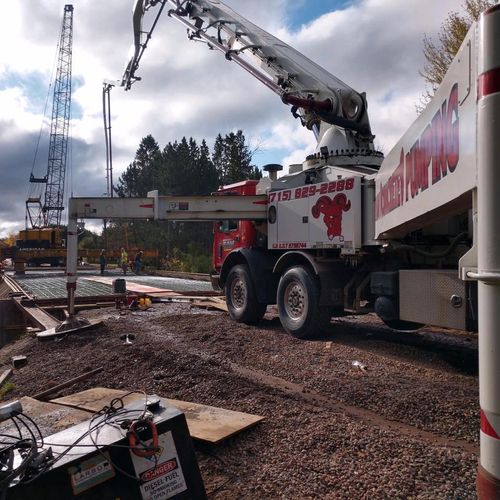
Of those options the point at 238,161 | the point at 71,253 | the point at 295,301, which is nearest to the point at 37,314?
the point at 71,253

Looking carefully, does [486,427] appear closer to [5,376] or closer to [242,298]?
[5,376]

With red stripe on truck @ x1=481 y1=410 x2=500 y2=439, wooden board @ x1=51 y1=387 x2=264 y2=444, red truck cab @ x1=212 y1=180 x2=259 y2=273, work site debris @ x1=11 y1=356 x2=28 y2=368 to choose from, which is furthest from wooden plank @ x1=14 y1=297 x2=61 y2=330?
red stripe on truck @ x1=481 y1=410 x2=500 y2=439

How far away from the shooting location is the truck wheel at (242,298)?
30.7ft

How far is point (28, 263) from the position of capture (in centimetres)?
4091

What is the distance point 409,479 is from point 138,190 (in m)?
61.0

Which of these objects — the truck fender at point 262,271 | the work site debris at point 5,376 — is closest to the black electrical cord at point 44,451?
the work site debris at point 5,376

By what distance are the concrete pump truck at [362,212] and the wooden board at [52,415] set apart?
3.22 m

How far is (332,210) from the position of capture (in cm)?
758

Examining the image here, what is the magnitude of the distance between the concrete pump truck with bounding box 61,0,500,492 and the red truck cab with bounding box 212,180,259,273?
3 centimetres

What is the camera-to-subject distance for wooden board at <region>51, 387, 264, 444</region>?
3.93 meters

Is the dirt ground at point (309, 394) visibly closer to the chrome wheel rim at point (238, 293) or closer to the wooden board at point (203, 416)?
the wooden board at point (203, 416)

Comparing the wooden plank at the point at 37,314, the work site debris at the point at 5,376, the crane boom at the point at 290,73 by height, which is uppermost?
the crane boom at the point at 290,73

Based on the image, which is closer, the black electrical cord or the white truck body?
the black electrical cord

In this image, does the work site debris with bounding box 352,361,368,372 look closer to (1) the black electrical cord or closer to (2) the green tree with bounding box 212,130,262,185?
(1) the black electrical cord
